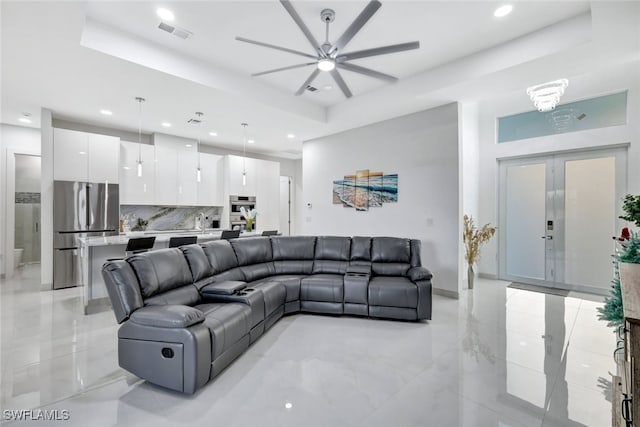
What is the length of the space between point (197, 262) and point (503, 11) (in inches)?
167

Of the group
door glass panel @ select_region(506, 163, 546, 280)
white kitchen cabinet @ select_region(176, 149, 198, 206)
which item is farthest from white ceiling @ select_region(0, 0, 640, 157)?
door glass panel @ select_region(506, 163, 546, 280)

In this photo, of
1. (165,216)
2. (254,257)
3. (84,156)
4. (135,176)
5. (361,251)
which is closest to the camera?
(254,257)

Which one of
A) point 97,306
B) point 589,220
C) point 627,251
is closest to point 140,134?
point 97,306

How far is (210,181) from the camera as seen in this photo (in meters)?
7.45

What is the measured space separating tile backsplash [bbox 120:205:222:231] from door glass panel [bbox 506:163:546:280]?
6.73 metres

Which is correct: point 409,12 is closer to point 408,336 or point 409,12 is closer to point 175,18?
point 175,18

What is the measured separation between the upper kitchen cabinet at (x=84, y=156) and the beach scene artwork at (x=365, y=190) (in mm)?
4558

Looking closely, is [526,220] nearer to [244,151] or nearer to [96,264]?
[244,151]

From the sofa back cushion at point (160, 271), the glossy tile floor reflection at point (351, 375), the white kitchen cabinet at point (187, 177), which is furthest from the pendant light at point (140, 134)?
the glossy tile floor reflection at point (351, 375)

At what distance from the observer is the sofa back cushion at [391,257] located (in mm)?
4279

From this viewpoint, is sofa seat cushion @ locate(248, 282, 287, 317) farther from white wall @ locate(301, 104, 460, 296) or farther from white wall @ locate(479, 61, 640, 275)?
white wall @ locate(479, 61, 640, 275)

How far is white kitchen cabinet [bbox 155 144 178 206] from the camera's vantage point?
6573 mm

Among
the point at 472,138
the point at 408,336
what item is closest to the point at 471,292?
the point at 408,336

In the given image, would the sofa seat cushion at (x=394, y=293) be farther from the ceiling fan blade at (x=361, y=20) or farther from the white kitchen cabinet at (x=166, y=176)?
the white kitchen cabinet at (x=166, y=176)
